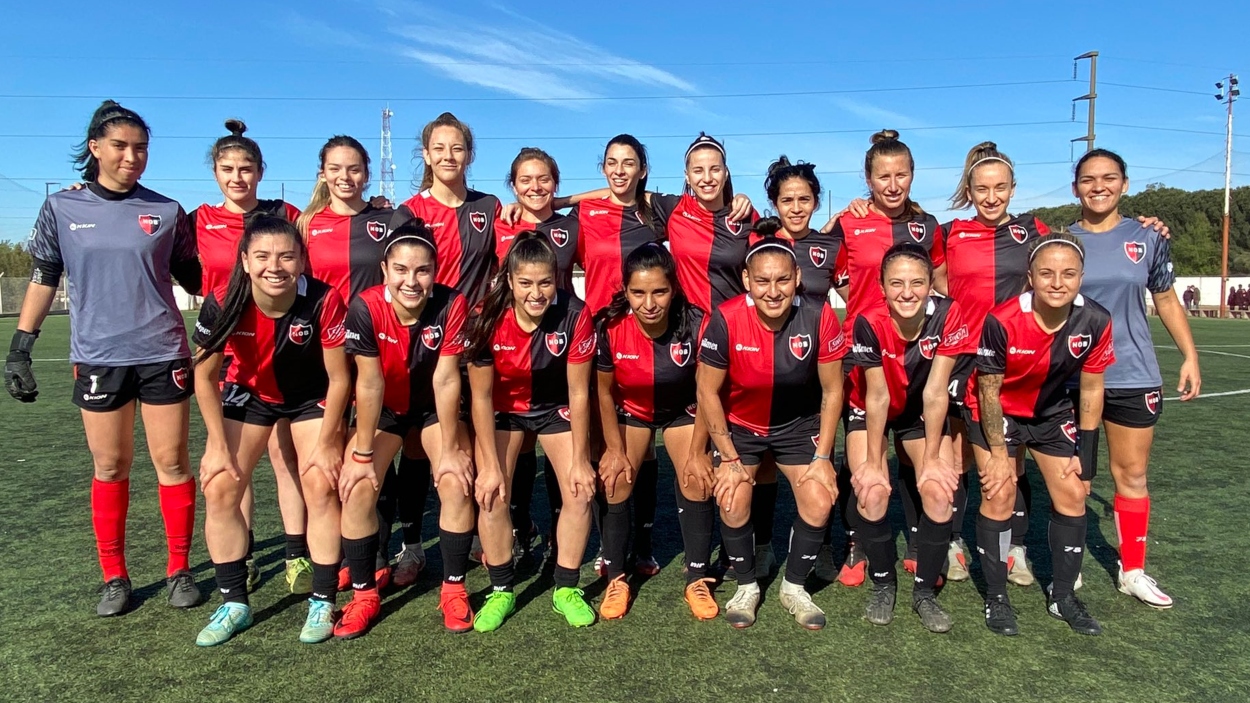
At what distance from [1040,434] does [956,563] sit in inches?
32.8

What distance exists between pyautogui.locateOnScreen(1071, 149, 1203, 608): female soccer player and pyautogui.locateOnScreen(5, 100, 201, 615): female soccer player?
416 centimetres

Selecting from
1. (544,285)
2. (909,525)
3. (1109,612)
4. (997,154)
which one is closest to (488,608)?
(544,285)

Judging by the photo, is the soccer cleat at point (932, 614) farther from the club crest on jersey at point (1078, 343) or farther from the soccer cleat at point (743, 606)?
the club crest on jersey at point (1078, 343)

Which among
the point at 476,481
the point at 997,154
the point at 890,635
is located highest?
the point at 997,154

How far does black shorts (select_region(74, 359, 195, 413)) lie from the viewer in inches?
136

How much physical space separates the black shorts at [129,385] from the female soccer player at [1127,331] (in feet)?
13.5

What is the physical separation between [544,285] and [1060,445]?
2.32 metres

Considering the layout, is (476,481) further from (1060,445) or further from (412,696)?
(1060,445)

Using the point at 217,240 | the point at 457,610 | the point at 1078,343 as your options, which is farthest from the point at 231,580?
the point at 1078,343

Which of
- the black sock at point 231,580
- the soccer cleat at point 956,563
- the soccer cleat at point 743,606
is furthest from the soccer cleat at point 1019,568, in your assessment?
the black sock at point 231,580

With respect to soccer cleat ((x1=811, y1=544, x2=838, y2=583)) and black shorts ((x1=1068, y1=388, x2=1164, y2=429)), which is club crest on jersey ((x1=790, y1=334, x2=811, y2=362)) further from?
black shorts ((x1=1068, y1=388, x2=1164, y2=429))

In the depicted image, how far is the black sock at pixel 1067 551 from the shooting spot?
341 cm

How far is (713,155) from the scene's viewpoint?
407cm

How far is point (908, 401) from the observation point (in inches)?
143
